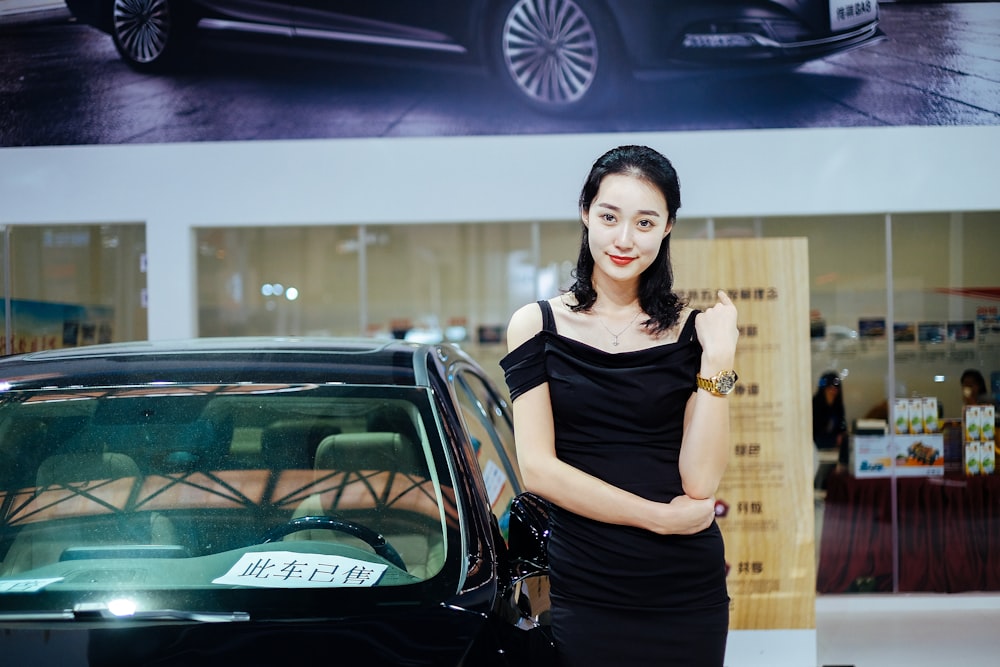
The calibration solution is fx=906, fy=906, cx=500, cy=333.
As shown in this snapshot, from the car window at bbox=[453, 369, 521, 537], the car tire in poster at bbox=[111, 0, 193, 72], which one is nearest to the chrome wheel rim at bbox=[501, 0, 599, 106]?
the car tire in poster at bbox=[111, 0, 193, 72]

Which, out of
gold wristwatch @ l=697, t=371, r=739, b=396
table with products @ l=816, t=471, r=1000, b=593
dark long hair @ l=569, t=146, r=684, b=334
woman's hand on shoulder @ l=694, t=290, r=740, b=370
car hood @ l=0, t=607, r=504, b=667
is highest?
dark long hair @ l=569, t=146, r=684, b=334

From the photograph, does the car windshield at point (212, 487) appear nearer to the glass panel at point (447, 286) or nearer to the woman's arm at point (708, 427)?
the woman's arm at point (708, 427)

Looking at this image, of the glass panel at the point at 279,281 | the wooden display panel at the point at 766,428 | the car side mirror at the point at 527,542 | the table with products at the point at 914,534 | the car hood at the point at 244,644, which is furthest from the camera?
the glass panel at the point at 279,281

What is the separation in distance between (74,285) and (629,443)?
20.2ft

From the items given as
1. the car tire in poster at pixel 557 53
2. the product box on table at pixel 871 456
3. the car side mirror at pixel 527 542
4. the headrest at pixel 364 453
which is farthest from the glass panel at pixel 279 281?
the car side mirror at pixel 527 542

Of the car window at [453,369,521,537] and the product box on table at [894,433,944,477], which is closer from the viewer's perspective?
the car window at [453,369,521,537]

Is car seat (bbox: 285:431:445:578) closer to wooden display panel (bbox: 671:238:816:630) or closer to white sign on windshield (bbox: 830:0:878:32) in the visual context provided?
wooden display panel (bbox: 671:238:816:630)

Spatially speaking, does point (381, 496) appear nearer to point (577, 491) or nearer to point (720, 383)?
point (577, 491)

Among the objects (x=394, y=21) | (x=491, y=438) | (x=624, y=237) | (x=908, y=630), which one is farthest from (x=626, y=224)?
(x=394, y=21)

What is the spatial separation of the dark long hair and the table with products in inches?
203

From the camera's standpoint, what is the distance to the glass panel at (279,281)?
6.66 meters

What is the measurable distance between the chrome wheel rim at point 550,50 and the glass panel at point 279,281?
1.70 meters

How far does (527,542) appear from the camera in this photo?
Result: 184cm

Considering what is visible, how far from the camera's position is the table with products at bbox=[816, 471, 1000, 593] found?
625 centimetres
